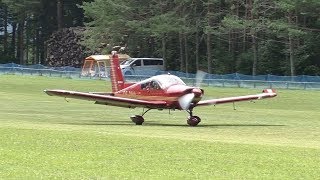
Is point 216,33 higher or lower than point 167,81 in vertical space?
higher

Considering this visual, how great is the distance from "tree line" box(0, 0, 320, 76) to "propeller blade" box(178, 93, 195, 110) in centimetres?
3245

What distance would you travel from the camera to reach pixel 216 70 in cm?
6906

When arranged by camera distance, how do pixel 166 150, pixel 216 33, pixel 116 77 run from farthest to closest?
pixel 216 33 → pixel 116 77 → pixel 166 150

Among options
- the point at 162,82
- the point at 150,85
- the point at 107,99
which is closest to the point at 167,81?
the point at 162,82

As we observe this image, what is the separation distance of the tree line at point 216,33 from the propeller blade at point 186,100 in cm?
3245

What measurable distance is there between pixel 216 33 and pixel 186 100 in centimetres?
3961

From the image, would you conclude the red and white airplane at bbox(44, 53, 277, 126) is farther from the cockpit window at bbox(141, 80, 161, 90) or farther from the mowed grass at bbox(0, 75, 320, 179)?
the mowed grass at bbox(0, 75, 320, 179)

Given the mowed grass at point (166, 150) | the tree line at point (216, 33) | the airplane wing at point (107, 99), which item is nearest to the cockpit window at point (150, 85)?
the airplane wing at point (107, 99)

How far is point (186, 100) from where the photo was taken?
26281 millimetres

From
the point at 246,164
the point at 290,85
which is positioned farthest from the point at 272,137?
the point at 290,85

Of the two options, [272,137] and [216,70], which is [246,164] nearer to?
[272,137]

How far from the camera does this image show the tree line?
202 ft

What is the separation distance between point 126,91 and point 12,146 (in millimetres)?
13228

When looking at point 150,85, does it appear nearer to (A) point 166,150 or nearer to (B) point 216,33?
(A) point 166,150
